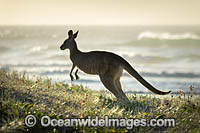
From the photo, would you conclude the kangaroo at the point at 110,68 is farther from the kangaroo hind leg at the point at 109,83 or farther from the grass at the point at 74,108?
the grass at the point at 74,108

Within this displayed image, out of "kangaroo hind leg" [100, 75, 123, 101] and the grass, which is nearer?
the grass

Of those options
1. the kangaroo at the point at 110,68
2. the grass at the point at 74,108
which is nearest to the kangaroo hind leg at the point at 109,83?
the kangaroo at the point at 110,68

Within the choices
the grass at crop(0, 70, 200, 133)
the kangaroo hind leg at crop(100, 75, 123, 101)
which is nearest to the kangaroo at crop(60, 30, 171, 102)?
the kangaroo hind leg at crop(100, 75, 123, 101)

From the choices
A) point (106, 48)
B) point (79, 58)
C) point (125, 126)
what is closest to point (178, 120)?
point (125, 126)

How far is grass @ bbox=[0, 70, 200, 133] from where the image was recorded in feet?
20.2

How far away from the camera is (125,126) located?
6.50 metres

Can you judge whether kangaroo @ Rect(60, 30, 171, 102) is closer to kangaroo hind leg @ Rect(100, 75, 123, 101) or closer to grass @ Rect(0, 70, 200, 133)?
kangaroo hind leg @ Rect(100, 75, 123, 101)

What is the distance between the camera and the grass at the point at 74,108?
6.17 meters

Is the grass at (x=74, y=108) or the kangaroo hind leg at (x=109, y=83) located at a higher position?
the kangaroo hind leg at (x=109, y=83)

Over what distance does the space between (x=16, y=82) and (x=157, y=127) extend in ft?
12.1

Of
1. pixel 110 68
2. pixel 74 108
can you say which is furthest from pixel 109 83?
pixel 74 108

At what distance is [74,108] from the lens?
23.8ft

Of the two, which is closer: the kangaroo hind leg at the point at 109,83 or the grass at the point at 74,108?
the grass at the point at 74,108

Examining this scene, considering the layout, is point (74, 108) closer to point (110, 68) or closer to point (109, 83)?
point (109, 83)
